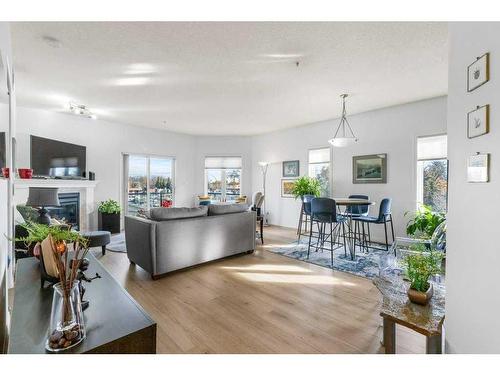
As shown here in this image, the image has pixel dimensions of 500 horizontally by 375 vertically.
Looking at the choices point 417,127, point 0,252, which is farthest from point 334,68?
point 0,252

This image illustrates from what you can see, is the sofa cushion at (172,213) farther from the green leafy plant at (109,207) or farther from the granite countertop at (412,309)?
the green leafy plant at (109,207)

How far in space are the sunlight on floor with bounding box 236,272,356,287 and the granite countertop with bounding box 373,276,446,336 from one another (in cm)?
115

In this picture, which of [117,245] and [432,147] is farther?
[117,245]

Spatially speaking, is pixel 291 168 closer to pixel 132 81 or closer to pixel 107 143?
pixel 132 81

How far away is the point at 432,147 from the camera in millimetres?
4461

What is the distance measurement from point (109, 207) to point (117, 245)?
1428 mm

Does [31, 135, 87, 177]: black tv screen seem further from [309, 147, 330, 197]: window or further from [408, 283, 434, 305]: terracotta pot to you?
[408, 283, 434, 305]: terracotta pot

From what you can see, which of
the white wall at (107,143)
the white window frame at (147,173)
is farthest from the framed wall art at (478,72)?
the white window frame at (147,173)

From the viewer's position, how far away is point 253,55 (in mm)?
2887

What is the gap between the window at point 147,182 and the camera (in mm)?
6613

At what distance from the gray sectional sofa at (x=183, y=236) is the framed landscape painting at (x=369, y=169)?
2.78m

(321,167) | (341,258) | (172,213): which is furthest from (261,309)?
(321,167)

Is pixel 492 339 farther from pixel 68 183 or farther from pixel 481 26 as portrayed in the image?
pixel 68 183

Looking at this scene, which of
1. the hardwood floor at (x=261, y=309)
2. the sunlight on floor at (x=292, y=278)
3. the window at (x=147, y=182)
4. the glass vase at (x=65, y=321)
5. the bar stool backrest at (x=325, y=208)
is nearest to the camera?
the glass vase at (x=65, y=321)
